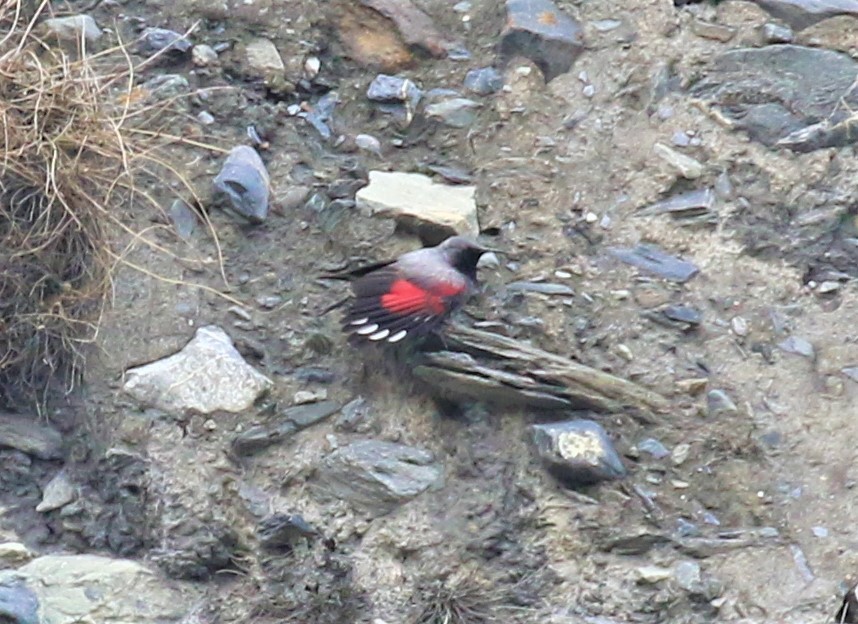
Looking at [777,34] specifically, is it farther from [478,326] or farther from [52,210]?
[52,210]

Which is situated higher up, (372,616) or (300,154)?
(300,154)

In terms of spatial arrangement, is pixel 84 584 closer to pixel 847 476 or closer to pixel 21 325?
pixel 21 325

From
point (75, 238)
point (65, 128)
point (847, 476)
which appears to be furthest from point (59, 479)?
point (847, 476)

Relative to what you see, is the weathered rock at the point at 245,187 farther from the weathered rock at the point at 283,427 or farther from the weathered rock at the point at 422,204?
the weathered rock at the point at 283,427

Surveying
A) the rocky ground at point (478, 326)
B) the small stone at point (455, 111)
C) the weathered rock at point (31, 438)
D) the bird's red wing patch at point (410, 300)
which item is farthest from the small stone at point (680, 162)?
the weathered rock at point (31, 438)

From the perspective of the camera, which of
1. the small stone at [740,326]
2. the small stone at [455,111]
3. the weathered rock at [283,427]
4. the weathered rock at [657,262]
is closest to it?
the weathered rock at [283,427]
